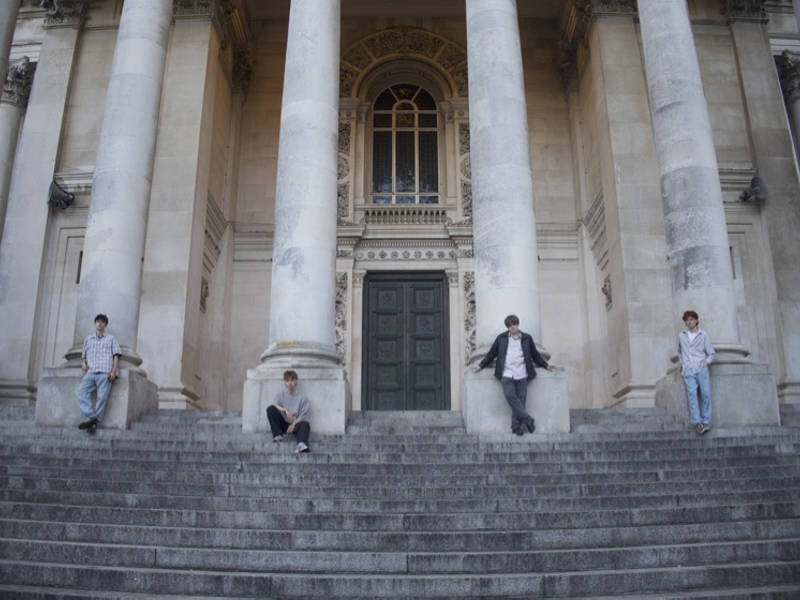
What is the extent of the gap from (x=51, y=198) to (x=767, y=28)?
63.1 ft

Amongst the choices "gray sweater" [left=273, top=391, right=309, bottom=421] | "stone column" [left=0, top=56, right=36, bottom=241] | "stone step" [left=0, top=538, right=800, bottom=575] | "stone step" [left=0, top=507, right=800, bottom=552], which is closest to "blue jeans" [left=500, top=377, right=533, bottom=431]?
"gray sweater" [left=273, top=391, right=309, bottom=421]

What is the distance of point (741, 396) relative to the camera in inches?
457

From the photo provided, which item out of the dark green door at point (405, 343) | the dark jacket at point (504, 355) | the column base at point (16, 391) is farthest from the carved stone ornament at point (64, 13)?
the dark jacket at point (504, 355)

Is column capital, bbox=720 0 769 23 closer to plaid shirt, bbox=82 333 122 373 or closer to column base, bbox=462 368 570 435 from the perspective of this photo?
column base, bbox=462 368 570 435

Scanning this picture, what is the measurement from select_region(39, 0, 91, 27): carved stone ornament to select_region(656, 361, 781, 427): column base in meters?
17.7

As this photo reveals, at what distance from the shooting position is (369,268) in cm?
1994

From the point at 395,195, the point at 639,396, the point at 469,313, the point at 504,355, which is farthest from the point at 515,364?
the point at 395,195

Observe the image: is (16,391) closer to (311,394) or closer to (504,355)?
(311,394)

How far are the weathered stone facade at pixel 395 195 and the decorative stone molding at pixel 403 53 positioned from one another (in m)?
0.06

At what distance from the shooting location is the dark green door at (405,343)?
62.6 feet

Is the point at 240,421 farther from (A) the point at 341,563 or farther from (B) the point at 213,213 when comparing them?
(B) the point at 213,213

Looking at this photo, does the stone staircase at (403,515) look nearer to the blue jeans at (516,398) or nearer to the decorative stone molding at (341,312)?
the blue jeans at (516,398)

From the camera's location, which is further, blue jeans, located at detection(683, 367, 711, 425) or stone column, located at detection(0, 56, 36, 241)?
stone column, located at detection(0, 56, 36, 241)

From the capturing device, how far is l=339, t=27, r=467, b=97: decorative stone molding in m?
21.4
